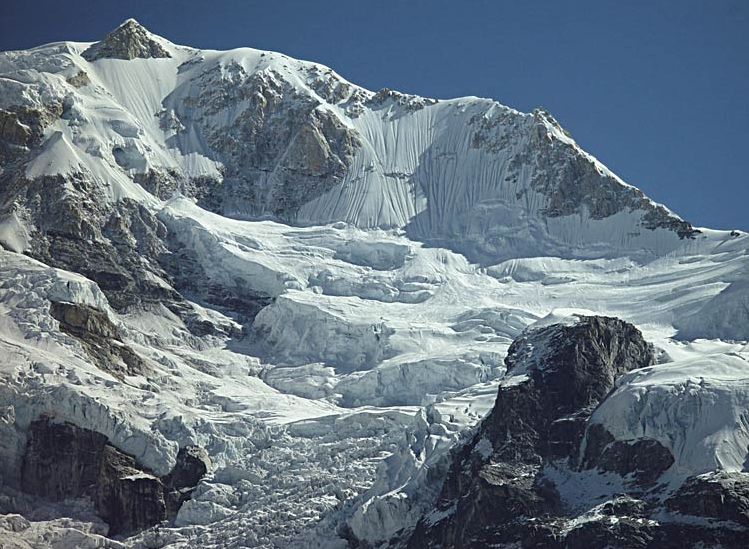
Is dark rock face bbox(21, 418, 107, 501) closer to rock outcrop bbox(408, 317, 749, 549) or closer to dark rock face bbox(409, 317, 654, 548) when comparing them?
rock outcrop bbox(408, 317, 749, 549)

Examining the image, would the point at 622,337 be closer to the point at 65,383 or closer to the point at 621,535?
the point at 621,535

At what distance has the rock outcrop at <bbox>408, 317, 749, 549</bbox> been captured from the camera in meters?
106

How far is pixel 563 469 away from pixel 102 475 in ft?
167

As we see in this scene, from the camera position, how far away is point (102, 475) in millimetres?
148875

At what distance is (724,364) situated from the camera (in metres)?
122

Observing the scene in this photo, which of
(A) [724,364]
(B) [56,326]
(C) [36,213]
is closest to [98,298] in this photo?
(B) [56,326]

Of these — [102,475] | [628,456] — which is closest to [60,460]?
[102,475]

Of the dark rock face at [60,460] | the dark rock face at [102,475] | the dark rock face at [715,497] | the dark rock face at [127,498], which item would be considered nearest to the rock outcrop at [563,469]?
the dark rock face at [715,497]

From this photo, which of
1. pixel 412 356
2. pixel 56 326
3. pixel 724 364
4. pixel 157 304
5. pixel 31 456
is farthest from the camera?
pixel 157 304

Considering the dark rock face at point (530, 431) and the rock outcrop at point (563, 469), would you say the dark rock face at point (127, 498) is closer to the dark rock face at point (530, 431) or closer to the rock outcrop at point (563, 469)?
the rock outcrop at point (563, 469)

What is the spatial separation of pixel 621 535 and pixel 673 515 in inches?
158

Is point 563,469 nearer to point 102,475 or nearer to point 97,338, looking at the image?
point 102,475

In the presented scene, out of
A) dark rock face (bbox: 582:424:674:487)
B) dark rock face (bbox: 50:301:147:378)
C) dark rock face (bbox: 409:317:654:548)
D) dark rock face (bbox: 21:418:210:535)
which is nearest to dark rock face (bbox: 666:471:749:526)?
dark rock face (bbox: 582:424:674:487)

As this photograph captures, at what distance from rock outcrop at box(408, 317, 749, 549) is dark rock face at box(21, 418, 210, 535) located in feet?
106
